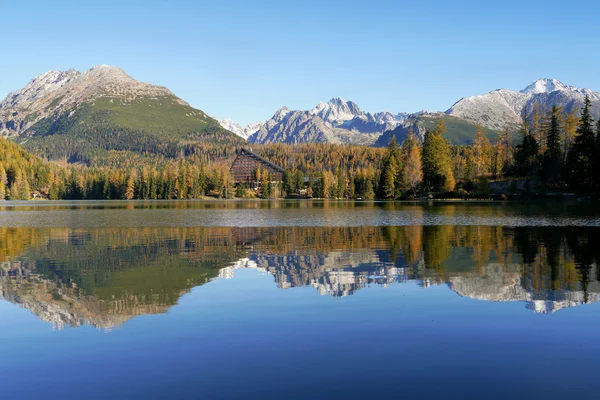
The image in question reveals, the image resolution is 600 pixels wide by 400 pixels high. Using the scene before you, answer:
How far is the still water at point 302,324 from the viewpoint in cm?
1205

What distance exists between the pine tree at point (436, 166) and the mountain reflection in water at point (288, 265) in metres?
101

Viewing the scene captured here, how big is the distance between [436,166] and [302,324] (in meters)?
141

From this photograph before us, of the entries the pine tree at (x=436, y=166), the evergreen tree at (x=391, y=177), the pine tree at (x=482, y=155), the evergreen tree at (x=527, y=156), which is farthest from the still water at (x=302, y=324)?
the pine tree at (x=482, y=155)

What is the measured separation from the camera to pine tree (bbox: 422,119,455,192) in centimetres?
14938

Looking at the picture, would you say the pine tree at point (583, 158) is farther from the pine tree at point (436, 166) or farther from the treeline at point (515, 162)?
the pine tree at point (436, 166)

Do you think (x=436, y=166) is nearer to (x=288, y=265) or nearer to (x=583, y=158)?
(x=583, y=158)

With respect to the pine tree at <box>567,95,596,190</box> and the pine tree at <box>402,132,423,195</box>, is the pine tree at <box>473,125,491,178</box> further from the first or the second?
the pine tree at <box>567,95,596,190</box>

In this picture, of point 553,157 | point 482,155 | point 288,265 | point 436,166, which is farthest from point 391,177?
point 288,265

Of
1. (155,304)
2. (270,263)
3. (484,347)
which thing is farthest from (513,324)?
(270,263)

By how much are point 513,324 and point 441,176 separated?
13799 cm

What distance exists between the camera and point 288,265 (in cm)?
2984

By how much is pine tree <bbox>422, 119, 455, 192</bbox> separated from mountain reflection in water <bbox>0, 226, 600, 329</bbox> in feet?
331

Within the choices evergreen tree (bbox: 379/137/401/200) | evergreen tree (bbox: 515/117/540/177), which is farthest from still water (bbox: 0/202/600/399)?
evergreen tree (bbox: 379/137/401/200)

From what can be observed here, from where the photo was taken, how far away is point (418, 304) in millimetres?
19688
